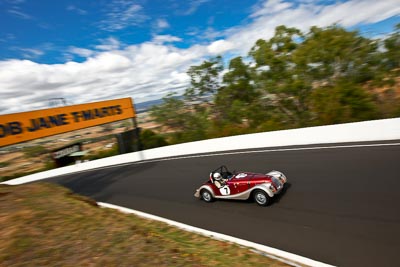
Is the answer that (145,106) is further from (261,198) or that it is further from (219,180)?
(261,198)

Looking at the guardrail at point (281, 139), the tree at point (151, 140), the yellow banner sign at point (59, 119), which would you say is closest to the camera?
the guardrail at point (281, 139)

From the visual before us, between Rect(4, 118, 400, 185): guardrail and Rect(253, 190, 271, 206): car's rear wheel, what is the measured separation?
6.96 metres

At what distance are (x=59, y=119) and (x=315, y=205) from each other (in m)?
17.2

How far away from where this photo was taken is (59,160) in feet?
81.9

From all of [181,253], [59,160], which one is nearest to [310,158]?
[181,253]

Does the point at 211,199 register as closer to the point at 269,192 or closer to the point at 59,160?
the point at 269,192

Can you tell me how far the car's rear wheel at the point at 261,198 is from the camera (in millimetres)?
6961

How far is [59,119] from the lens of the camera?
17594mm

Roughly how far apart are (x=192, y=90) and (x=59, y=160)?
16253 mm

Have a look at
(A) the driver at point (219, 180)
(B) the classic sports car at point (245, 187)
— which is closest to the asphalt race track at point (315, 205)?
(B) the classic sports car at point (245, 187)

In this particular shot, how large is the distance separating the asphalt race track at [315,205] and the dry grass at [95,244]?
108cm

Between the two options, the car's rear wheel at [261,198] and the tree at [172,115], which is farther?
the tree at [172,115]

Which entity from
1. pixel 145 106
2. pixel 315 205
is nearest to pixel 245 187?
pixel 315 205

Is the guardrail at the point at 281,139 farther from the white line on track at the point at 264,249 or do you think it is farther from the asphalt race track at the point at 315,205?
the white line on track at the point at 264,249
